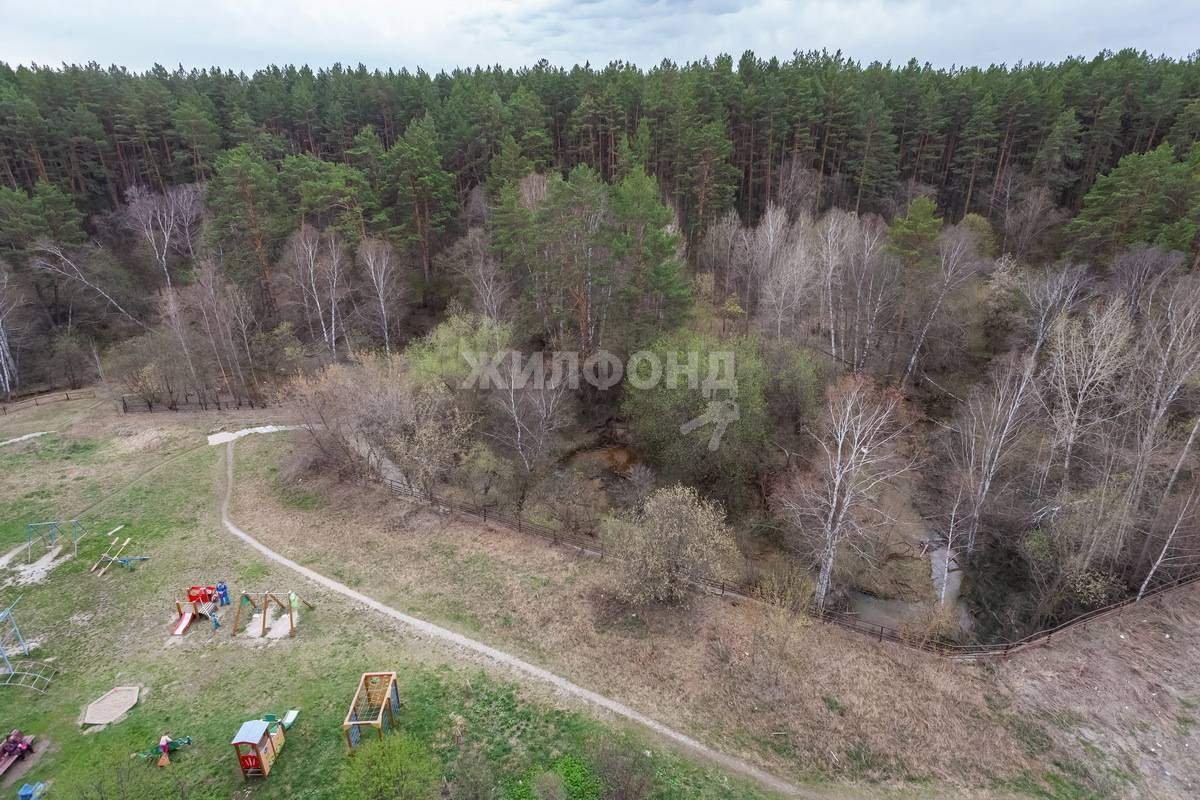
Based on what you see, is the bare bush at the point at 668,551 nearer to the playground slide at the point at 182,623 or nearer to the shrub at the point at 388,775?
the shrub at the point at 388,775

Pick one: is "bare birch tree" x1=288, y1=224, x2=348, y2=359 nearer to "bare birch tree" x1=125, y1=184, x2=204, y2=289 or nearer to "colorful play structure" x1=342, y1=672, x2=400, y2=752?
"bare birch tree" x1=125, y1=184, x2=204, y2=289

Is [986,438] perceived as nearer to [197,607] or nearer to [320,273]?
[197,607]

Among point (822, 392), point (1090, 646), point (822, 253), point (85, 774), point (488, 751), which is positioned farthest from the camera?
point (822, 253)

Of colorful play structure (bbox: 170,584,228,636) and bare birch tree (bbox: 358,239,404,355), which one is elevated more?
bare birch tree (bbox: 358,239,404,355)

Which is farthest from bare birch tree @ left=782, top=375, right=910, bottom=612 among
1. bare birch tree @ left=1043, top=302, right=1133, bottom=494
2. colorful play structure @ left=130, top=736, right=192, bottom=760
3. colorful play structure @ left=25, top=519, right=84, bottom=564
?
colorful play structure @ left=25, top=519, right=84, bottom=564

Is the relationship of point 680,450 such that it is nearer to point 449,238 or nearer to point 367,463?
point 367,463

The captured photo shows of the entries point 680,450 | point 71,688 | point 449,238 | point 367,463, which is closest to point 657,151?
point 449,238
